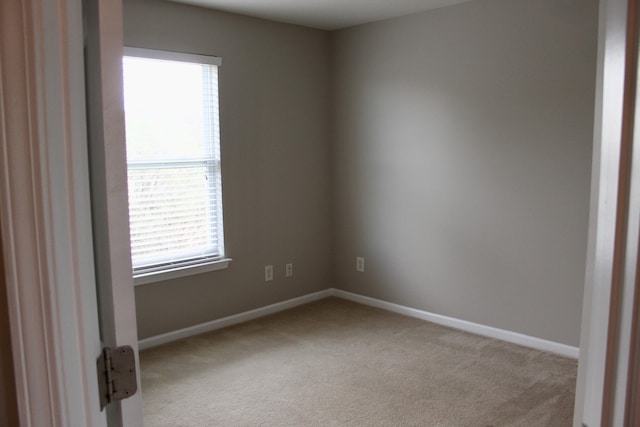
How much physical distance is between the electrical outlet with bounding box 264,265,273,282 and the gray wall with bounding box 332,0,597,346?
0.76m

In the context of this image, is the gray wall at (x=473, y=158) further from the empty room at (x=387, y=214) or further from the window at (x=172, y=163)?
the window at (x=172, y=163)

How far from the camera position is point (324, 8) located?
3844mm

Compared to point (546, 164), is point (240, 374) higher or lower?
lower

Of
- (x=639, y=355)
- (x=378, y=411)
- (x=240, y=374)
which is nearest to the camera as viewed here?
(x=639, y=355)

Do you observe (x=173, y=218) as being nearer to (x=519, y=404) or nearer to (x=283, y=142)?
(x=283, y=142)

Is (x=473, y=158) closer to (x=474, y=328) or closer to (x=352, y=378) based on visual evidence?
(x=474, y=328)

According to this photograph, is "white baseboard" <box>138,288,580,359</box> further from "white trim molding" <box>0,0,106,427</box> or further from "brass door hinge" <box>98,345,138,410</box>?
"white trim molding" <box>0,0,106,427</box>

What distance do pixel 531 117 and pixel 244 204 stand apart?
7.13 ft

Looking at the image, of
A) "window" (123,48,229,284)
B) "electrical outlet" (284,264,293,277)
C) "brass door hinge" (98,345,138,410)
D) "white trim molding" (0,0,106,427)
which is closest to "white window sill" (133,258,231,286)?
"window" (123,48,229,284)

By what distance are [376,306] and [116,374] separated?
3817 mm

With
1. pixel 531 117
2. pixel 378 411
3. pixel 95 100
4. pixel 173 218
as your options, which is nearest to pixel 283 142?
pixel 173 218

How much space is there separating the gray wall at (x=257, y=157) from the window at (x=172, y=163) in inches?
3.4

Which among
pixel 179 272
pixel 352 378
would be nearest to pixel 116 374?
pixel 352 378

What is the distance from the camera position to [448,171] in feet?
13.1
